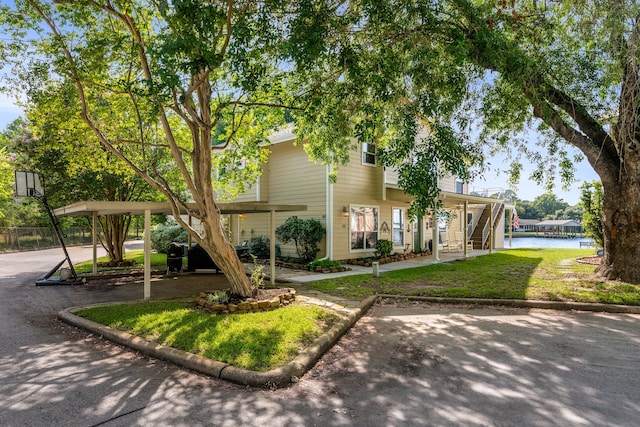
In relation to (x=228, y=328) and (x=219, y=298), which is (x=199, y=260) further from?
(x=228, y=328)

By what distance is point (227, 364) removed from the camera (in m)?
3.96

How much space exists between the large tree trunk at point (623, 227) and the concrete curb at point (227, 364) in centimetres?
703

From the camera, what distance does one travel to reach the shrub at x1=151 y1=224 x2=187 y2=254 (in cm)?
1844

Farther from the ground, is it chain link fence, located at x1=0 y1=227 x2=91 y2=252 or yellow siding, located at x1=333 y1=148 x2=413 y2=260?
yellow siding, located at x1=333 y1=148 x2=413 y2=260

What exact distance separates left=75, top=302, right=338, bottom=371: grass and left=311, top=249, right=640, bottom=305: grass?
248cm

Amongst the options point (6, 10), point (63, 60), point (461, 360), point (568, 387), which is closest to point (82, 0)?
point (63, 60)

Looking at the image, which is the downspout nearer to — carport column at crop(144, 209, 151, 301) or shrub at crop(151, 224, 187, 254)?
carport column at crop(144, 209, 151, 301)

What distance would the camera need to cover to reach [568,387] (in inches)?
140

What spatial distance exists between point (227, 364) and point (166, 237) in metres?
16.8

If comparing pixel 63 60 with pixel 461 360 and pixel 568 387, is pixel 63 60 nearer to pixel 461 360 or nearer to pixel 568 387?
pixel 461 360

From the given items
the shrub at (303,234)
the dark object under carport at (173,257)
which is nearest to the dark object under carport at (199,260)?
the dark object under carport at (173,257)

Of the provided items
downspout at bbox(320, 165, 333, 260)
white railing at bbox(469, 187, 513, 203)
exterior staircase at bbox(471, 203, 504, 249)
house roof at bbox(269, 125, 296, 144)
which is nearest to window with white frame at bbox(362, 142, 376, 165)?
downspout at bbox(320, 165, 333, 260)

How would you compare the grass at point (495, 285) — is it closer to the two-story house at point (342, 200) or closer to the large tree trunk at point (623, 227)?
the large tree trunk at point (623, 227)

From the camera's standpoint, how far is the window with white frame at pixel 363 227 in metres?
13.5
